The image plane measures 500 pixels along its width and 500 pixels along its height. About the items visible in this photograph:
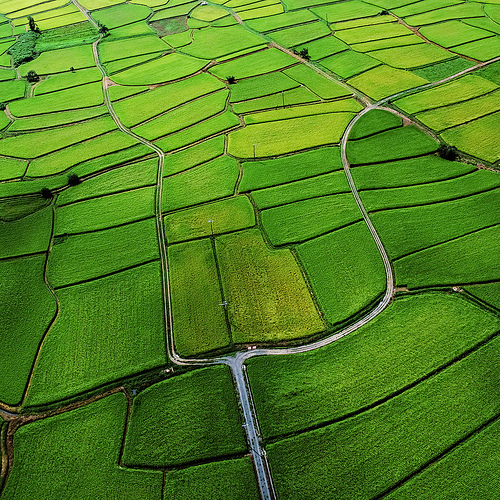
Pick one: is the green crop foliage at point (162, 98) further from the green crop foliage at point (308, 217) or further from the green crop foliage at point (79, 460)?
the green crop foliage at point (79, 460)

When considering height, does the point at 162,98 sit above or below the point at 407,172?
above

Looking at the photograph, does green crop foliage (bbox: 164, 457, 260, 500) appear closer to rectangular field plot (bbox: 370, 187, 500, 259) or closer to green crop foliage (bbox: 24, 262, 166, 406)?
green crop foliage (bbox: 24, 262, 166, 406)

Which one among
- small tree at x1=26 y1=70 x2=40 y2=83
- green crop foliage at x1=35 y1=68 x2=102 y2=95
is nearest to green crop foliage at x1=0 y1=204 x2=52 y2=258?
green crop foliage at x1=35 y1=68 x2=102 y2=95

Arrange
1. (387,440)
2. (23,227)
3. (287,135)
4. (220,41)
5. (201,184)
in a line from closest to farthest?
1. (387,440)
2. (23,227)
3. (201,184)
4. (287,135)
5. (220,41)

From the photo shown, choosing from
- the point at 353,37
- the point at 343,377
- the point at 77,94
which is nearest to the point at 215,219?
the point at 343,377

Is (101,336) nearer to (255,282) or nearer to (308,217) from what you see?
(255,282)

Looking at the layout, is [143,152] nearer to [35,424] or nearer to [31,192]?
[31,192]

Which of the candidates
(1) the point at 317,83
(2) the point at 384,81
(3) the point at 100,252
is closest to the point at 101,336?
(3) the point at 100,252
